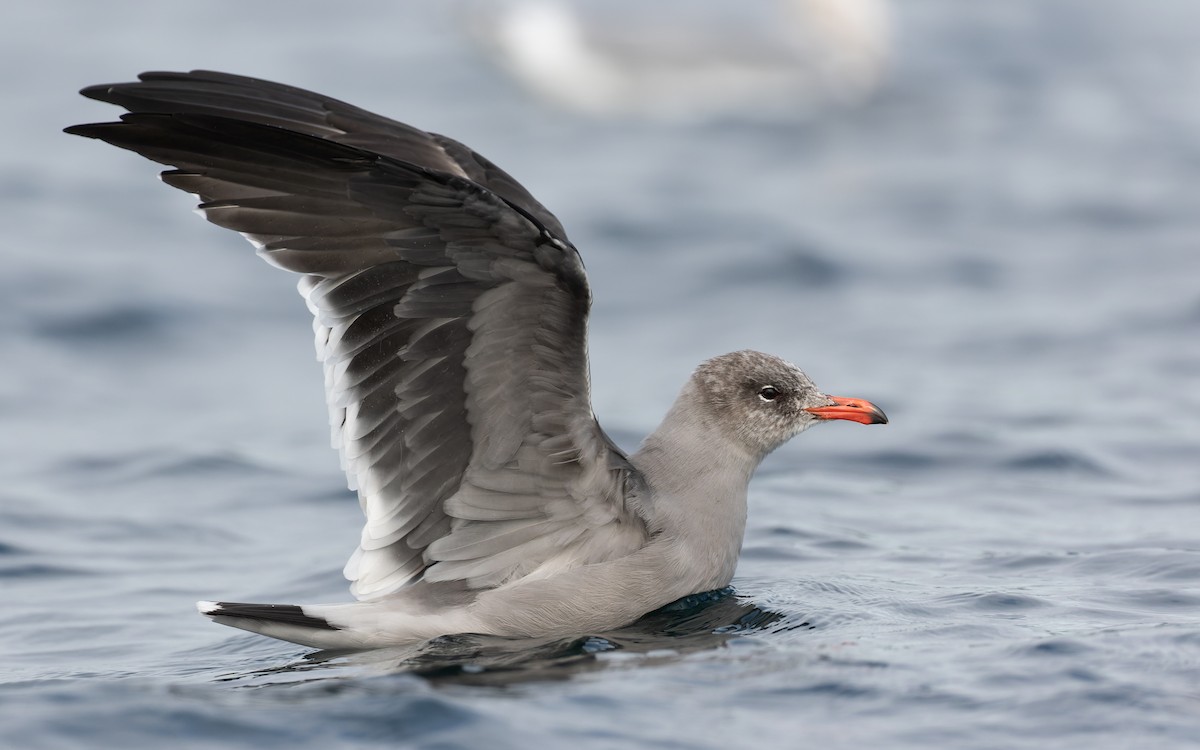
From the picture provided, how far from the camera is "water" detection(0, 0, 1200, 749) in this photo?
5.63 metres

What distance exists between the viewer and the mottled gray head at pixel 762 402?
7.07 metres

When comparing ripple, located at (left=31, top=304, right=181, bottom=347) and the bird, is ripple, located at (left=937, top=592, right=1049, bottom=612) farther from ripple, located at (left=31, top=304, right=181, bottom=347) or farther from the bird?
ripple, located at (left=31, top=304, right=181, bottom=347)

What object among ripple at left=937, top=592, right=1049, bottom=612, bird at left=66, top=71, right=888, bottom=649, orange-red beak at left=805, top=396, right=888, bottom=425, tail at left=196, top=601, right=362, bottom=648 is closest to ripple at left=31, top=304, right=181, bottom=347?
bird at left=66, top=71, right=888, bottom=649

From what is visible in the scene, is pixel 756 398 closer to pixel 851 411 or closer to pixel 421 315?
pixel 851 411

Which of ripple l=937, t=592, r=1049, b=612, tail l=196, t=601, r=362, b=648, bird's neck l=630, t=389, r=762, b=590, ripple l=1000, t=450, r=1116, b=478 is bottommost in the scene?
tail l=196, t=601, r=362, b=648

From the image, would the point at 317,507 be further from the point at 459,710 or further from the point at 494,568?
the point at 459,710

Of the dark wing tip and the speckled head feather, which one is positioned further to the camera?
the speckled head feather

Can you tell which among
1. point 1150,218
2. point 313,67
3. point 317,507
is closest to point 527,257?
point 317,507

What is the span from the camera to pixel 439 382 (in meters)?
6.15

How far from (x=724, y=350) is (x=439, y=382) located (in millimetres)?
6521

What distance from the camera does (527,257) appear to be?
18.8ft

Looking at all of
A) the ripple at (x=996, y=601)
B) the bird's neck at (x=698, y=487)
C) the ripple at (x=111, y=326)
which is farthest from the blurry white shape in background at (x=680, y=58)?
the ripple at (x=996, y=601)

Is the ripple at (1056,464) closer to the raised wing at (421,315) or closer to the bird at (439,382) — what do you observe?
the bird at (439,382)

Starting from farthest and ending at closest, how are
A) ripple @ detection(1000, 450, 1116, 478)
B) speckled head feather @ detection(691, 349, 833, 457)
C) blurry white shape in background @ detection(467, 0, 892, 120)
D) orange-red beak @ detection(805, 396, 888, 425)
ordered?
blurry white shape in background @ detection(467, 0, 892, 120) < ripple @ detection(1000, 450, 1116, 478) < orange-red beak @ detection(805, 396, 888, 425) < speckled head feather @ detection(691, 349, 833, 457)
